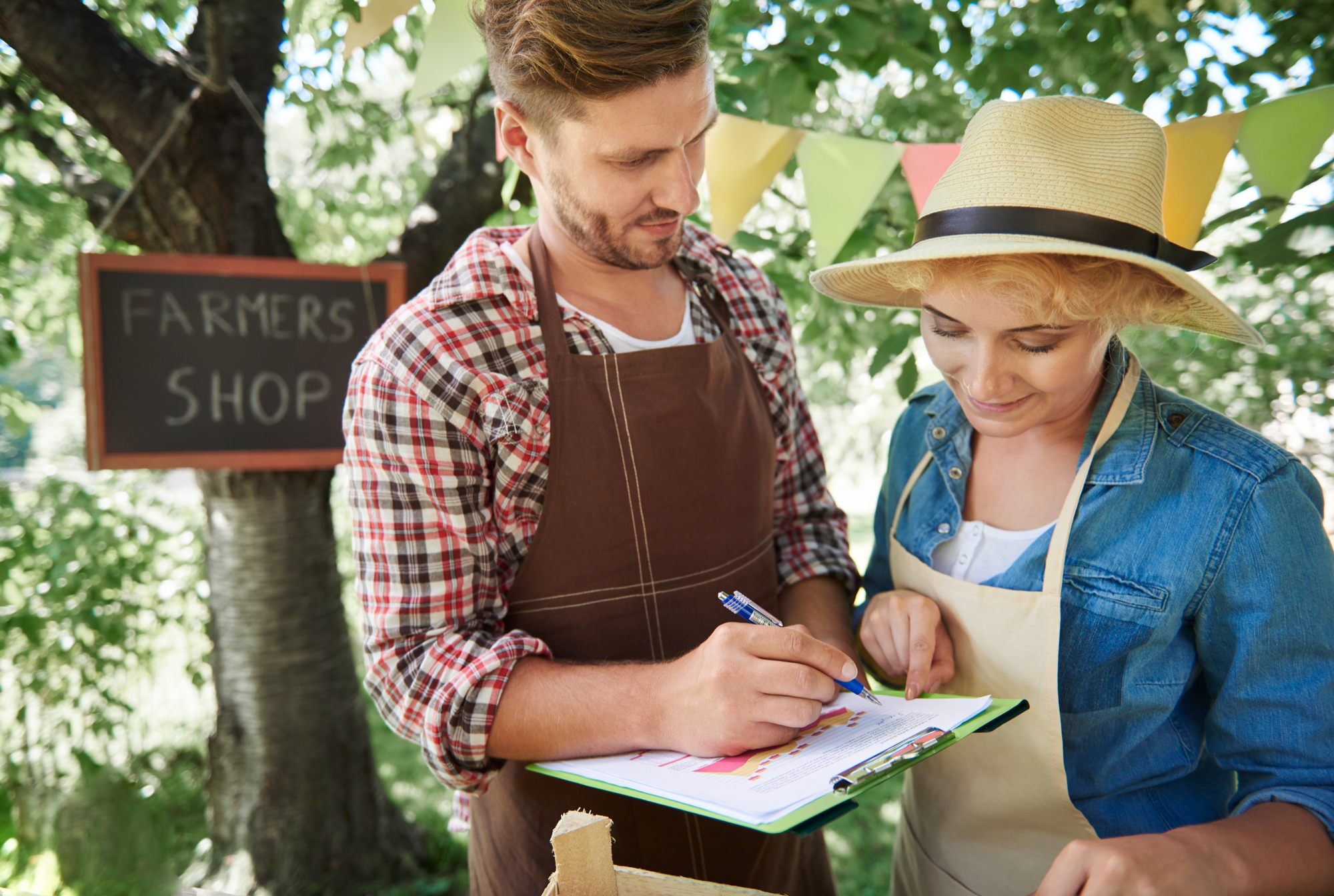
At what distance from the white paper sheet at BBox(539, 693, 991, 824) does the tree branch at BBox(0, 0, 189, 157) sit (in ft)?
6.75

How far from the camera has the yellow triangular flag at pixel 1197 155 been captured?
1.54 metres

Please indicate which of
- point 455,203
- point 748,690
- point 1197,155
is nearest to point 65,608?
point 455,203

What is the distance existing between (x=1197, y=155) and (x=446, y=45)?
148cm

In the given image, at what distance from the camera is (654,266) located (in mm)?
1487

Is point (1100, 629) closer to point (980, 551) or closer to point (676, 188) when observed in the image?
point (980, 551)

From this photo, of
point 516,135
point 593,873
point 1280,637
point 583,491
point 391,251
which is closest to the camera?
point 593,873

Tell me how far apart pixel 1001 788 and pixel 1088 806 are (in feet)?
0.38

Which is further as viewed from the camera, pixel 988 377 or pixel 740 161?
pixel 740 161

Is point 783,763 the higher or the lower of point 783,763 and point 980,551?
the lower

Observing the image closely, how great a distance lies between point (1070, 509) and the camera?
121 cm

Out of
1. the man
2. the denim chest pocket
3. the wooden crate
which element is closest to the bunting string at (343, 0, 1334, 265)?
the man

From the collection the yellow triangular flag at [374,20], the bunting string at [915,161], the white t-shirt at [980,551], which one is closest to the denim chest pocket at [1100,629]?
the white t-shirt at [980,551]

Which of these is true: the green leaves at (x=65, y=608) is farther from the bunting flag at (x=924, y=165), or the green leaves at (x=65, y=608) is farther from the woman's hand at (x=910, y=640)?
the bunting flag at (x=924, y=165)

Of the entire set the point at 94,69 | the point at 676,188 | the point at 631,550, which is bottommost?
the point at 631,550
